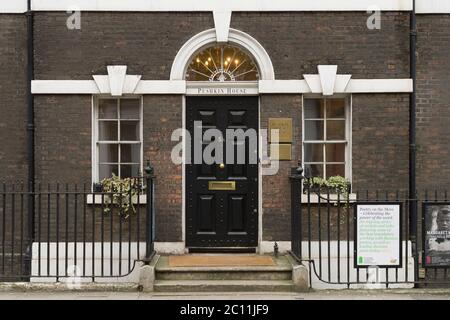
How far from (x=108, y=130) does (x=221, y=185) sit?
216 cm

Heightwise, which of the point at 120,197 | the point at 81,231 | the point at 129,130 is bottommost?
the point at 81,231

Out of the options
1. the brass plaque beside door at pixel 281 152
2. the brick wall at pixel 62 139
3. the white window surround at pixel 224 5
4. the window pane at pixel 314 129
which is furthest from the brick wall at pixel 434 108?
the brick wall at pixel 62 139

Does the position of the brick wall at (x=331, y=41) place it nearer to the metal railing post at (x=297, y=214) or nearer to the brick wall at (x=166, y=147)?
the brick wall at (x=166, y=147)

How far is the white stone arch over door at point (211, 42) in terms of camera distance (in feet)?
33.2

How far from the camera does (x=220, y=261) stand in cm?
934

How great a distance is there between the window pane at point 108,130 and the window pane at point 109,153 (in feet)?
0.39

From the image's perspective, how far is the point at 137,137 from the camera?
1038 cm

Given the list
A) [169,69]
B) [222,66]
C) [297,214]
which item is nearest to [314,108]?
[222,66]

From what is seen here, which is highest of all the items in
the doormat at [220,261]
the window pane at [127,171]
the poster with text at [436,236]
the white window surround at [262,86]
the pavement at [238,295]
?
the white window surround at [262,86]

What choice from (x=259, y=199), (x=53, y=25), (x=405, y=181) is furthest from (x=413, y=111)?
(x=53, y=25)

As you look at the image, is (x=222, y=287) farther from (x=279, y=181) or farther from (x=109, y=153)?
(x=109, y=153)

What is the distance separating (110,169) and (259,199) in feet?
8.52

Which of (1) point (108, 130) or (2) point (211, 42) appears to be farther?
(1) point (108, 130)

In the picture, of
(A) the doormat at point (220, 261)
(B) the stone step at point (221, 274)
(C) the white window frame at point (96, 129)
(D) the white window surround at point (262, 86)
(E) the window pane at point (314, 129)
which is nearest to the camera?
(B) the stone step at point (221, 274)
